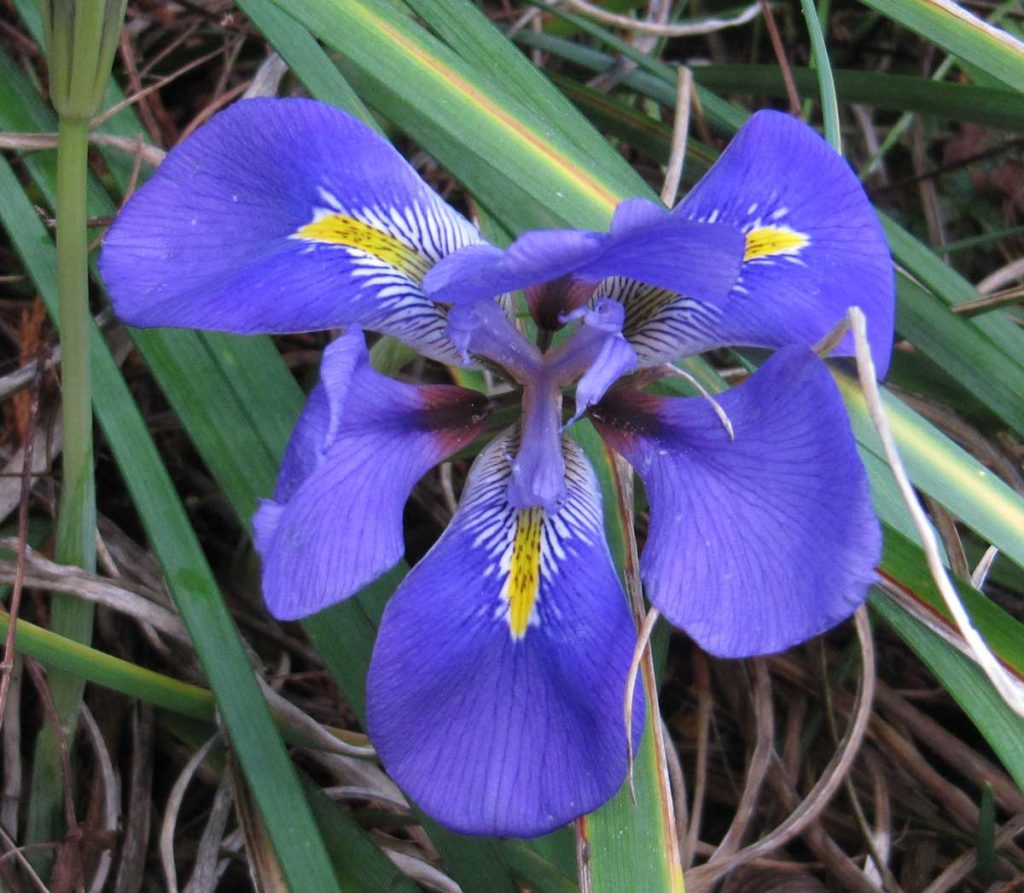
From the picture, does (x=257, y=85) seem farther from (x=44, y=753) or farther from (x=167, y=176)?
(x=44, y=753)

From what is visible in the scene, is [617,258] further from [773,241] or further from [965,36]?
[965,36]

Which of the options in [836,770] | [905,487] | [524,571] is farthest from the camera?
[836,770]

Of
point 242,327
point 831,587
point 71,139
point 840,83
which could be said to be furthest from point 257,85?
point 831,587

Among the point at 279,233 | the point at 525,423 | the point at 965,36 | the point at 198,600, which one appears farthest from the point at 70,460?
the point at 965,36

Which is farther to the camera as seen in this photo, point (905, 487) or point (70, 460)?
point (70, 460)

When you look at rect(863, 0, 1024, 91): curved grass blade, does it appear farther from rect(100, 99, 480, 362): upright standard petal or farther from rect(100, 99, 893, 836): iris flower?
rect(100, 99, 480, 362): upright standard petal

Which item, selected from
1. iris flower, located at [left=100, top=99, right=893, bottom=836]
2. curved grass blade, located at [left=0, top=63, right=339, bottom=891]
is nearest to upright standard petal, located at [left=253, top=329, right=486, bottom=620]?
iris flower, located at [left=100, top=99, right=893, bottom=836]
